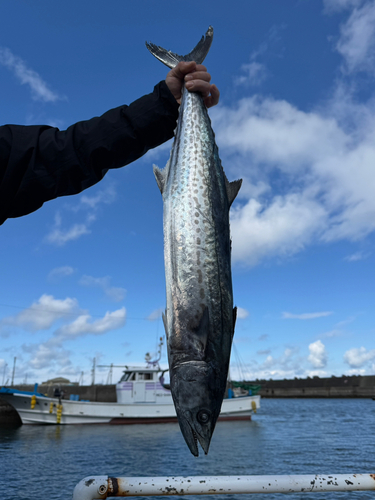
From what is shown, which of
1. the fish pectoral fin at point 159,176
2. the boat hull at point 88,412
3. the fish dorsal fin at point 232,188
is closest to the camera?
the fish pectoral fin at point 159,176

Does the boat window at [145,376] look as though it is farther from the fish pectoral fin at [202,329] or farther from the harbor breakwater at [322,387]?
the harbor breakwater at [322,387]

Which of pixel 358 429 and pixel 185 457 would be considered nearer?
pixel 185 457

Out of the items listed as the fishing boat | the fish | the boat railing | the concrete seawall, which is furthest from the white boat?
the concrete seawall

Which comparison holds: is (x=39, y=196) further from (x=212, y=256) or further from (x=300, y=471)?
(x=300, y=471)

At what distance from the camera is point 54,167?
1674mm

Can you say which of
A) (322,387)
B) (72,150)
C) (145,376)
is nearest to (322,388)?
(322,387)

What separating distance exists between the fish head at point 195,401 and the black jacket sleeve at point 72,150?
103cm

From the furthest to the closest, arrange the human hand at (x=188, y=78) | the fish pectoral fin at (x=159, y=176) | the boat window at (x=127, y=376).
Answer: the boat window at (x=127, y=376)
the fish pectoral fin at (x=159, y=176)
the human hand at (x=188, y=78)

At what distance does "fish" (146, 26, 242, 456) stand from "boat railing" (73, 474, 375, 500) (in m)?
0.43

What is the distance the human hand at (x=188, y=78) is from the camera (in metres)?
1.96

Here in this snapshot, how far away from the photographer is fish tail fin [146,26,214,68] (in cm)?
264

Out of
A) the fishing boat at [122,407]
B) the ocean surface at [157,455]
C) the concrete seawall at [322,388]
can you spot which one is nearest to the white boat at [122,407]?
the fishing boat at [122,407]

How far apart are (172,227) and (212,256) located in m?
0.26

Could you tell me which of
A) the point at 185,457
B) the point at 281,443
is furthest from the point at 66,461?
the point at 281,443
